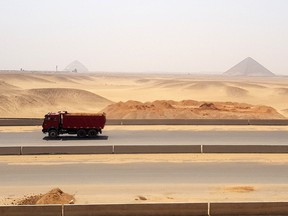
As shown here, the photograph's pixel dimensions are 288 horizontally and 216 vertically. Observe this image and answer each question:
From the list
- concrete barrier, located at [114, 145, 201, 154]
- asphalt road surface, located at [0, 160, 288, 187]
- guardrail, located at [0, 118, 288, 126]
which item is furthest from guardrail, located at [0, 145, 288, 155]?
guardrail, located at [0, 118, 288, 126]

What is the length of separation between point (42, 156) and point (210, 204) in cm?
1328

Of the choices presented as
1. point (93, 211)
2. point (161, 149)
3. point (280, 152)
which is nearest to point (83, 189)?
point (93, 211)

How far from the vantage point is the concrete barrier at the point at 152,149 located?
82.6ft

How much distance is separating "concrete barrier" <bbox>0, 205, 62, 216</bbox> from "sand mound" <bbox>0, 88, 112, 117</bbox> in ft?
136

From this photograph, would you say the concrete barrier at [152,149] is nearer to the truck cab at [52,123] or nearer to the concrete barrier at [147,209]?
Result: the truck cab at [52,123]

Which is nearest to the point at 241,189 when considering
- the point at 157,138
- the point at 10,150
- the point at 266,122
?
the point at 157,138

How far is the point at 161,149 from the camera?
25.4 metres

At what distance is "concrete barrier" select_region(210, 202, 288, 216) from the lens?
564 inches

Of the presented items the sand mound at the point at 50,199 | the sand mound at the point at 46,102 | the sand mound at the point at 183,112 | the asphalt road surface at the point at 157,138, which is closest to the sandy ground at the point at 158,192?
the sand mound at the point at 50,199

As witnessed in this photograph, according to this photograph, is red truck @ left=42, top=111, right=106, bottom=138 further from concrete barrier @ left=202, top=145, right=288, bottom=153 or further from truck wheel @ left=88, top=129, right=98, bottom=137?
concrete barrier @ left=202, top=145, right=288, bottom=153

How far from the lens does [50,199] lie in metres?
15.8

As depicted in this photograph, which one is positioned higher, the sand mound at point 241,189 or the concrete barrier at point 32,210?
the concrete barrier at point 32,210

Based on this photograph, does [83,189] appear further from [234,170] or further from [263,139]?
[263,139]

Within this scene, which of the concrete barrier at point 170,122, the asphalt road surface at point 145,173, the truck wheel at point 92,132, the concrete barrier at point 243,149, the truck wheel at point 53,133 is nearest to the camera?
the asphalt road surface at point 145,173
